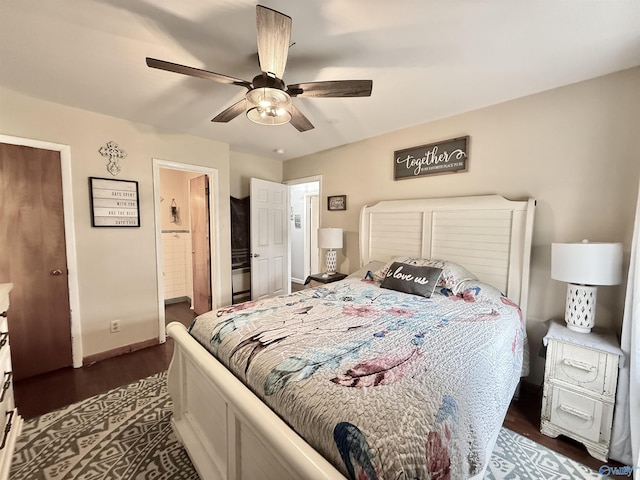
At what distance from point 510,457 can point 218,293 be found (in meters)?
3.20

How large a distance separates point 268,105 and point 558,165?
7.33 ft

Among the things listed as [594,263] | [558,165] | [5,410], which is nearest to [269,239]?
[5,410]

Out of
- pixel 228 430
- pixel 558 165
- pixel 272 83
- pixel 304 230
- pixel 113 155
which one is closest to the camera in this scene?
pixel 228 430

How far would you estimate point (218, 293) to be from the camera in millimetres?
3471

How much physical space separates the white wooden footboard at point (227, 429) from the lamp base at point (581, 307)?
6.61 ft

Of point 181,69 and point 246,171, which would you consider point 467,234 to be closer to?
point 181,69

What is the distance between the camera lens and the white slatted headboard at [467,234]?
7.02 feet

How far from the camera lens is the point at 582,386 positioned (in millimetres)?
1650

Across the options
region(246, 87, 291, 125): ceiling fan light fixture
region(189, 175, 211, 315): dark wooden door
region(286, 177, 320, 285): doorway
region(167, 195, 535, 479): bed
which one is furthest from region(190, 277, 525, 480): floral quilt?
region(286, 177, 320, 285): doorway

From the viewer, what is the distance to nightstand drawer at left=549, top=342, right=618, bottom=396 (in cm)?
157

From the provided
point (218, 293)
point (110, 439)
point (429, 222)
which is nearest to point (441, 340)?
point (429, 222)

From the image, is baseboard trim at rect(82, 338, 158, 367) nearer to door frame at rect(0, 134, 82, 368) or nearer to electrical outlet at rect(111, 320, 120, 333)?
door frame at rect(0, 134, 82, 368)

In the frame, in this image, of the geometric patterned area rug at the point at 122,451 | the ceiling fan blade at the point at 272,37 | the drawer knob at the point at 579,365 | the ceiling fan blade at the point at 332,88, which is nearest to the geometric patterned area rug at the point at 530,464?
the geometric patterned area rug at the point at 122,451

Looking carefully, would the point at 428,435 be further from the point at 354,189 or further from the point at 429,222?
the point at 354,189
